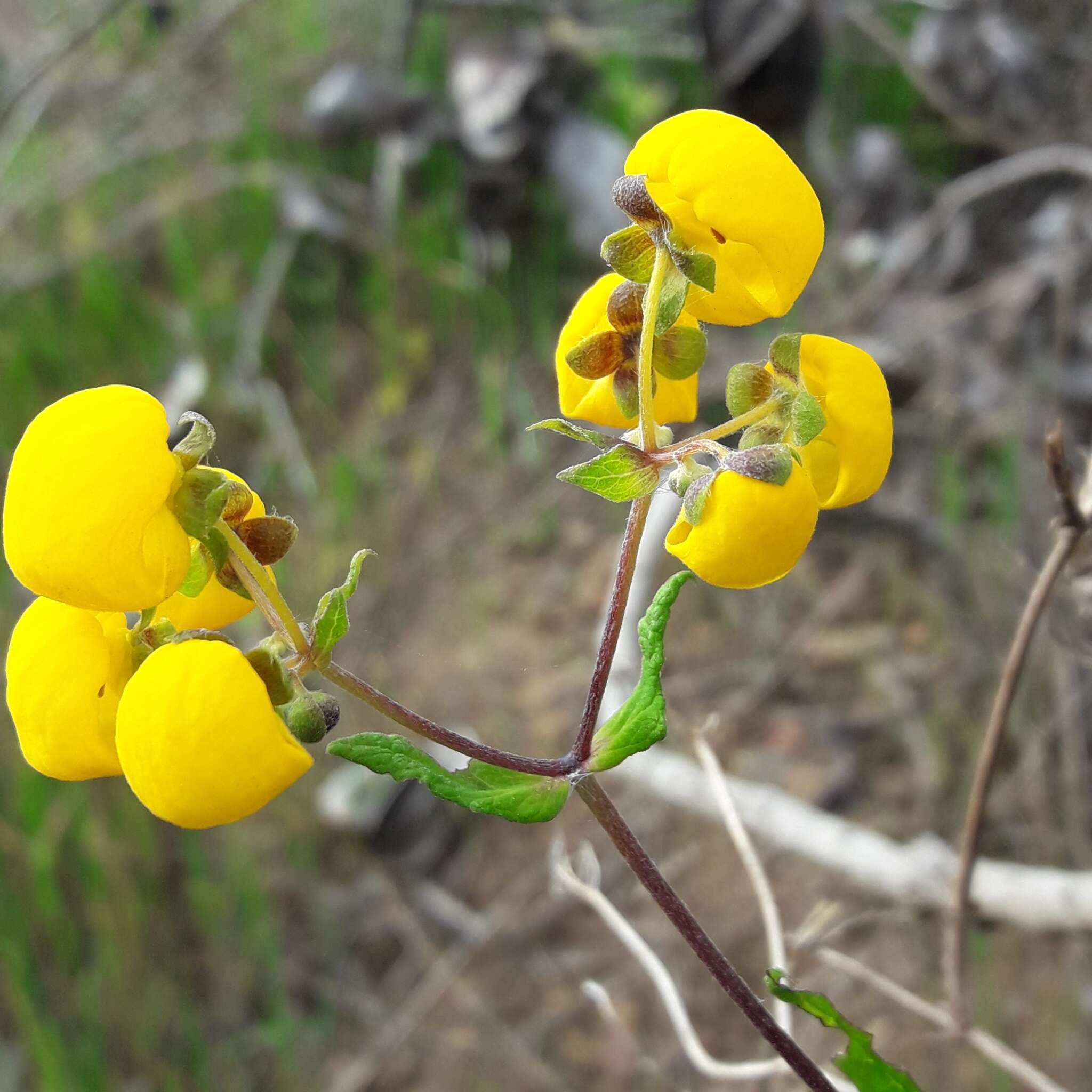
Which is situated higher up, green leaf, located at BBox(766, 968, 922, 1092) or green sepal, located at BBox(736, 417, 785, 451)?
green sepal, located at BBox(736, 417, 785, 451)

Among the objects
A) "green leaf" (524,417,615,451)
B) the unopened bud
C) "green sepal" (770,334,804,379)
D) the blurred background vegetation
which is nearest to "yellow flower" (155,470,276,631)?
the unopened bud

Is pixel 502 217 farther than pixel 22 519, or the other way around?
pixel 502 217

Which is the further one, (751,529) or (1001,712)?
(1001,712)

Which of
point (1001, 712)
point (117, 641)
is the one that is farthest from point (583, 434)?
Answer: point (1001, 712)

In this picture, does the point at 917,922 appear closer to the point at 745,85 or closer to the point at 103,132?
the point at 745,85

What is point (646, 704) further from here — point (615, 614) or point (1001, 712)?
point (1001, 712)

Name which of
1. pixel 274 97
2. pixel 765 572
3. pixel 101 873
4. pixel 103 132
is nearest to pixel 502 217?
pixel 274 97

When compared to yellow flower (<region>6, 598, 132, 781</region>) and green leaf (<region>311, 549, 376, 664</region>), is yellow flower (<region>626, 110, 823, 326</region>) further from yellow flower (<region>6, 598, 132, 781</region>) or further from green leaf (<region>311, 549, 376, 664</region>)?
yellow flower (<region>6, 598, 132, 781</region>)
